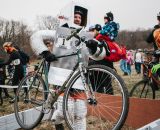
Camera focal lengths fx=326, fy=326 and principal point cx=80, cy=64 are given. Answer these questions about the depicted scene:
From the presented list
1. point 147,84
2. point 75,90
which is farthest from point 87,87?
point 147,84

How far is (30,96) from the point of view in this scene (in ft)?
17.2

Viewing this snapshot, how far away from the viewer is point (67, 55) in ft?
14.2

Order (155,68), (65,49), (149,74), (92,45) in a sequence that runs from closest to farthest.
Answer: (92,45)
(65,49)
(155,68)
(149,74)

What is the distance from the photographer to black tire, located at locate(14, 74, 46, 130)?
16.2ft

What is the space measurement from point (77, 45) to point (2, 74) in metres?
7.11

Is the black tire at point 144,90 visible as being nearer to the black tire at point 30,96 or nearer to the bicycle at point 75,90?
the bicycle at point 75,90

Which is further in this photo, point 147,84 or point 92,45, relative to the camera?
point 147,84

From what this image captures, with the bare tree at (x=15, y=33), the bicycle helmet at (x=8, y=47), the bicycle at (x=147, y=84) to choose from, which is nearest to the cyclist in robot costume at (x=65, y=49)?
the bicycle at (x=147, y=84)

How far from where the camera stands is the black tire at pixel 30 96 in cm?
493

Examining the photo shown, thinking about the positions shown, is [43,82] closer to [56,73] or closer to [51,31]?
[56,73]

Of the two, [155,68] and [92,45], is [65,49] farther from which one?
[155,68]

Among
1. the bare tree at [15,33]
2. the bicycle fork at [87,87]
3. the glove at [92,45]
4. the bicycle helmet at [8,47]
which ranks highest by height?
the bare tree at [15,33]

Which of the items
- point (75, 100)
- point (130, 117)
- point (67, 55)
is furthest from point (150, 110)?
point (67, 55)

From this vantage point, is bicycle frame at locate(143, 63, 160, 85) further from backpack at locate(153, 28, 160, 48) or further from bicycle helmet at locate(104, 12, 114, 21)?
bicycle helmet at locate(104, 12, 114, 21)
